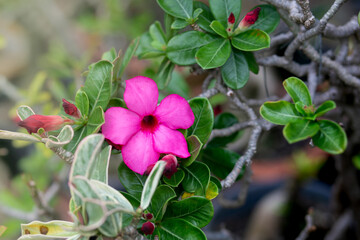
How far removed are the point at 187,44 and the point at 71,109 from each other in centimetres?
27

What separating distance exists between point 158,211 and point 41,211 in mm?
649

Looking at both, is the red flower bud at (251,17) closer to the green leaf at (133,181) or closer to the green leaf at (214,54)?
the green leaf at (214,54)

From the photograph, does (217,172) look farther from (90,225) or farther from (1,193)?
(1,193)

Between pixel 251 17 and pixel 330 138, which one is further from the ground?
pixel 251 17

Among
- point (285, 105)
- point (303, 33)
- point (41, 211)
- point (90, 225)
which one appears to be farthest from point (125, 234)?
point (41, 211)

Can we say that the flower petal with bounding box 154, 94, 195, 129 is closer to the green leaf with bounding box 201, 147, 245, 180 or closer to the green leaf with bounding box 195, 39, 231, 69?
the green leaf with bounding box 195, 39, 231, 69

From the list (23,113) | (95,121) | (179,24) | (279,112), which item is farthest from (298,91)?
(23,113)

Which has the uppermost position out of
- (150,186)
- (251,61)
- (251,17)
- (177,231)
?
(251,17)

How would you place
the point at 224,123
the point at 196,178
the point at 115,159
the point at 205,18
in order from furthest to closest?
1. the point at 115,159
2. the point at 224,123
3. the point at 205,18
4. the point at 196,178

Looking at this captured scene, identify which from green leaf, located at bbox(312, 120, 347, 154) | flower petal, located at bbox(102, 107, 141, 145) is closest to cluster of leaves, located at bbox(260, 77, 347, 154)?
green leaf, located at bbox(312, 120, 347, 154)

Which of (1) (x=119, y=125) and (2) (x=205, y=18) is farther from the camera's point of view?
(2) (x=205, y=18)

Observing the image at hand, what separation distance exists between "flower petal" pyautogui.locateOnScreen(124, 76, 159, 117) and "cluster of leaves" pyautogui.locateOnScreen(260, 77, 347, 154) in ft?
0.65

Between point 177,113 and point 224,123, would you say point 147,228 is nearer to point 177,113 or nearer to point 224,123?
point 177,113

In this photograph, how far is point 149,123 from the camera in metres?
0.64
